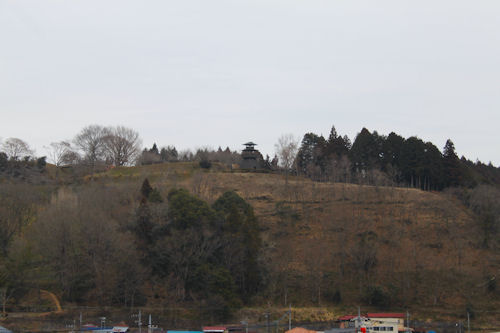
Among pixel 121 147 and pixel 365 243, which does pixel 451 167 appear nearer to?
pixel 365 243

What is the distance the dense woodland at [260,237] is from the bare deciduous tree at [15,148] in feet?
12.9

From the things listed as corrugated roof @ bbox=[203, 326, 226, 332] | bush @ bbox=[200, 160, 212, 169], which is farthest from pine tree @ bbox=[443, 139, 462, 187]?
corrugated roof @ bbox=[203, 326, 226, 332]

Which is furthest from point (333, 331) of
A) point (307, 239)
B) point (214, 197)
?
point (214, 197)

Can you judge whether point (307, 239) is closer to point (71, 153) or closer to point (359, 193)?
point (359, 193)

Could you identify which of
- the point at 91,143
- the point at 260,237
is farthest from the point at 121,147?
the point at 260,237

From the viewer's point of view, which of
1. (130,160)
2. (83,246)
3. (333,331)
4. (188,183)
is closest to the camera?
(333,331)

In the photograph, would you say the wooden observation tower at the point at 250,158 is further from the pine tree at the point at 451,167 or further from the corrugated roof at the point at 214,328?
the corrugated roof at the point at 214,328

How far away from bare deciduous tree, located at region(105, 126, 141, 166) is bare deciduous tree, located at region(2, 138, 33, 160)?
8.14 meters

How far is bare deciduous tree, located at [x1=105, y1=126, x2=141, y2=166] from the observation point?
183ft

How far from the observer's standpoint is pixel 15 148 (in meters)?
52.2

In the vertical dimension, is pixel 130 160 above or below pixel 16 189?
above

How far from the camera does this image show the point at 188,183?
43.5 m

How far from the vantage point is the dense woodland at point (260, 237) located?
2894 centimetres

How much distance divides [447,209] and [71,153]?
36465 millimetres
